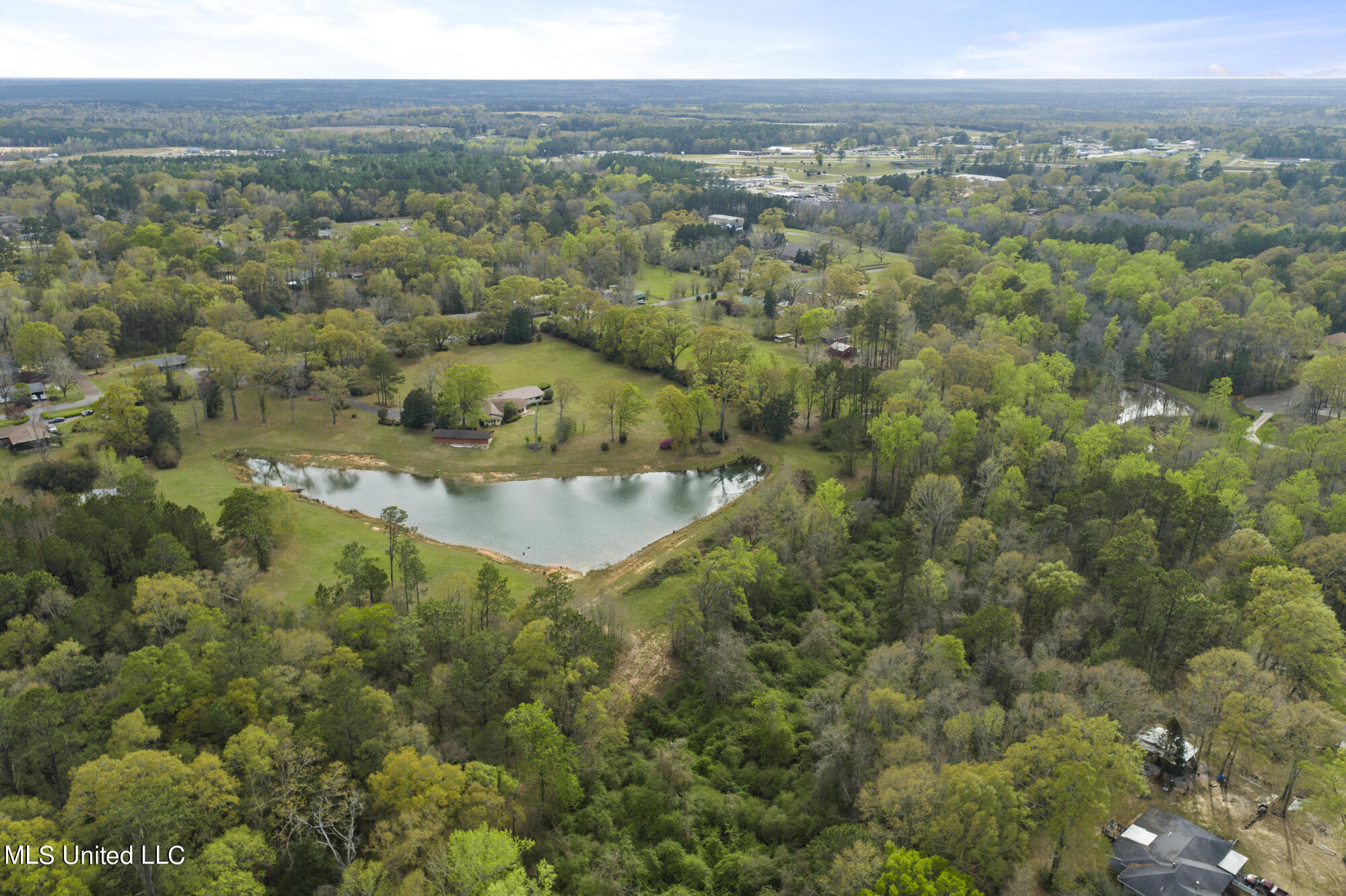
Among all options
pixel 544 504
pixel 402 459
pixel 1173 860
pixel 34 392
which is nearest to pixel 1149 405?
pixel 544 504

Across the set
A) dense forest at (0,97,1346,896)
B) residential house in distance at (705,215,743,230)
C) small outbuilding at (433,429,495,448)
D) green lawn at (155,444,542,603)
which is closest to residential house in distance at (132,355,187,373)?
dense forest at (0,97,1346,896)

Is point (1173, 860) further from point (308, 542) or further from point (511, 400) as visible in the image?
point (511, 400)

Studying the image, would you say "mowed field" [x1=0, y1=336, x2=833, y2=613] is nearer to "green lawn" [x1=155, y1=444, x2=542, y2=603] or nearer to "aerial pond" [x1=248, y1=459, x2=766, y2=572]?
"green lawn" [x1=155, y1=444, x2=542, y2=603]

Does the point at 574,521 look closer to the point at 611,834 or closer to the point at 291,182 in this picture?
the point at 611,834

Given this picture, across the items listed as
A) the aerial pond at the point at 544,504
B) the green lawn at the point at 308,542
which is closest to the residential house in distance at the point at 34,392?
the green lawn at the point at 308,542

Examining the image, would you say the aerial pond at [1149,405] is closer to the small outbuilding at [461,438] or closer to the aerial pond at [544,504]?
the aerial pond at [544,504]

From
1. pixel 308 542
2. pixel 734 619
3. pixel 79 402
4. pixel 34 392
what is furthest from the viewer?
pixel 79 402
